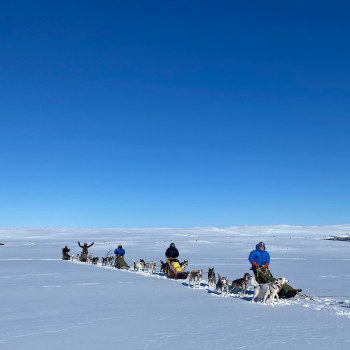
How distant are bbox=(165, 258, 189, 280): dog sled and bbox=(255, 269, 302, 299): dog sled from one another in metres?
4.40

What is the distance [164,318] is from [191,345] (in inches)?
73.4

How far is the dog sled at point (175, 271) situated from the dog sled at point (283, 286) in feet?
14.4

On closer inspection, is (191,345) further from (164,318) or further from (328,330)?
(328,330)

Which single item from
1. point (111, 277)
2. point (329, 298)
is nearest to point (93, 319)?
point (329, 298)

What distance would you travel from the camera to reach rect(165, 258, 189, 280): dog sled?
1436 cm

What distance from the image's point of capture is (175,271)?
14547 mm

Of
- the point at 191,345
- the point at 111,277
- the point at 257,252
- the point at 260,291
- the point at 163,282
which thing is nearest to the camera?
the point at 191,345

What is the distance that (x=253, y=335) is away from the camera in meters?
6.34

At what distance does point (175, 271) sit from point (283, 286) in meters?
5.40

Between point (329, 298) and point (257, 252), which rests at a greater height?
point (257, 252)

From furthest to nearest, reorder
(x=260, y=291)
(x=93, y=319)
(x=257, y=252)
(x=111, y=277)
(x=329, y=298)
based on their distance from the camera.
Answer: (x=111, y=277), (x=257, y=252), (x=329, y=298), (x=260, y=291), (x=93, y=319)

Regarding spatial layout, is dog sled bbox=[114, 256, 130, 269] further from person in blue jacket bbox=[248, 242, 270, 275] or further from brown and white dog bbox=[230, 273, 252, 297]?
person in blue jacket bbox=[248, 242, 270, 275]

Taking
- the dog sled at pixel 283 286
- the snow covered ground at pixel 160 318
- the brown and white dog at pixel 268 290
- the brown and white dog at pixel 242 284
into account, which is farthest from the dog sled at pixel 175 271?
the brown and white dog at pixel 268 290

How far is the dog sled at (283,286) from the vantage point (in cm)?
985
